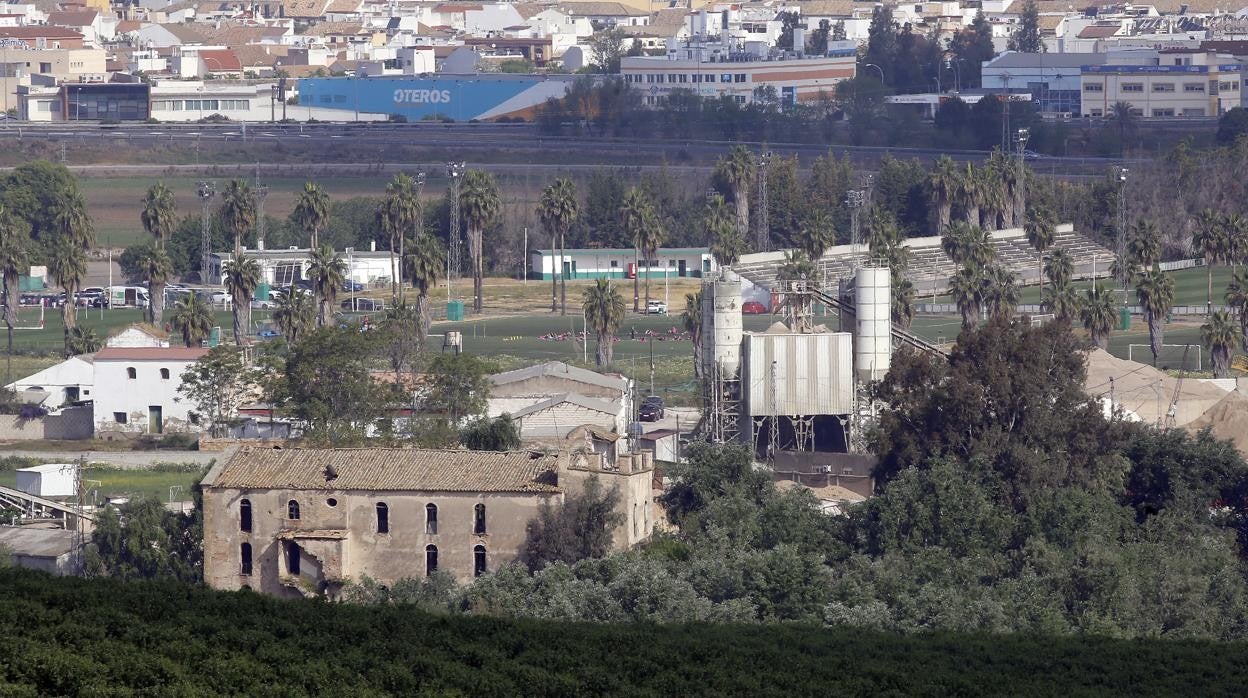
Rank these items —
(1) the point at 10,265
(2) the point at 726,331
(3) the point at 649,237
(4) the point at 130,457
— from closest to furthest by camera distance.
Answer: (2) the point at 726,331 → (4) the point at 130,457 → (1) the point at 10,265 → (3) the point at 649,237

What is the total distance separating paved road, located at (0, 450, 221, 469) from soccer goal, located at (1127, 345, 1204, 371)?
38608 mm

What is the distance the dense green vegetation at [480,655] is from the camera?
43.9 m

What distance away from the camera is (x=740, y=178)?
148m

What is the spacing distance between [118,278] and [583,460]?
8244 cm

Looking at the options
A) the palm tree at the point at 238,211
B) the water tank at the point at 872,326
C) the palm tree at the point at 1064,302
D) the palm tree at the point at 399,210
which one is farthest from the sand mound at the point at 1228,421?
the palm tree at the point at 238,211

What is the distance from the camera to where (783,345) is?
8162 centimetres

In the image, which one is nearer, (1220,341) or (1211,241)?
(1220,341)

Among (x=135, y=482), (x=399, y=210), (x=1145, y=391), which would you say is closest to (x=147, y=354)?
Result: (x=135, y=482)

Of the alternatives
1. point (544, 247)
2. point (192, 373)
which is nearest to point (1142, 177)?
point (544, 247)

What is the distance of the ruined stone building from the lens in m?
65.1

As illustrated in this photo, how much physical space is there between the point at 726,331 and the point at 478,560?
20326mm

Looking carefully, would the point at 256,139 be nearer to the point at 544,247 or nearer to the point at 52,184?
the point at 52,184

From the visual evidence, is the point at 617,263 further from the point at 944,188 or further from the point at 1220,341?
the point at 1220,341

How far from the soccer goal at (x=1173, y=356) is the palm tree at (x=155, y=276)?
43585 millimetres
